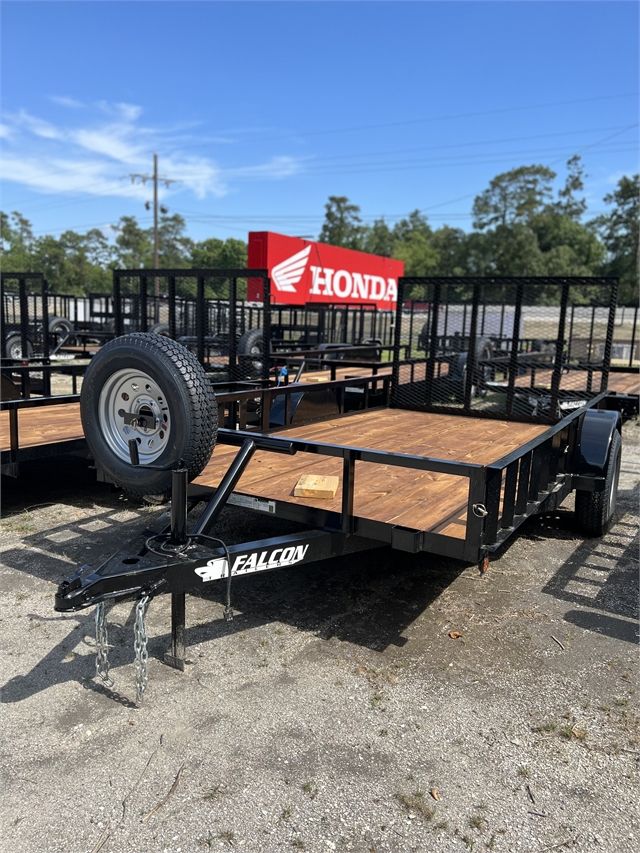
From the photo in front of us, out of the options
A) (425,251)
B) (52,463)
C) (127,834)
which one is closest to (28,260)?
(425,251)

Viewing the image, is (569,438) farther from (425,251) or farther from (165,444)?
(425,251)

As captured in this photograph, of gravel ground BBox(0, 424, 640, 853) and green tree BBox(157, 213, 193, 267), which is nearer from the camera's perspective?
gravel ground BBox(0, 424, 640, 853)

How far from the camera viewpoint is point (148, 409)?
3428 millimetres

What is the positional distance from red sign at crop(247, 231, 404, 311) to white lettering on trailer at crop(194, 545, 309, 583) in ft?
45.2

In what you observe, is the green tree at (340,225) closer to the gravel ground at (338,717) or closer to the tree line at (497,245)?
the tree line at (497,245)

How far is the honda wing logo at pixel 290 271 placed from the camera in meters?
21.0

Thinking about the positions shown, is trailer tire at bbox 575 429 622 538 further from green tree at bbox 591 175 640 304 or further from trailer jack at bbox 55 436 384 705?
green tree at bbox 591 175 640 304

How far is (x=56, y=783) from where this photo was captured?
2.62 m

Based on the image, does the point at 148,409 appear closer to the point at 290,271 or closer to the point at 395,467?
the point at 395,467

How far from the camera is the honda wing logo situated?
68.8ft

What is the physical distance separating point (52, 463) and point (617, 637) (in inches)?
203

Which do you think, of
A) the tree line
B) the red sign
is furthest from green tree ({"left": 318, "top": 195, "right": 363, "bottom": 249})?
the red sign

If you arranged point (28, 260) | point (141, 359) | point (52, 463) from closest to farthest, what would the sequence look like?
point (141, 359) < point (52, 463) < point (28, 260)

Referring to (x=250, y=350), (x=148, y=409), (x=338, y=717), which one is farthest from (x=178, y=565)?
(x=250, y=350)
